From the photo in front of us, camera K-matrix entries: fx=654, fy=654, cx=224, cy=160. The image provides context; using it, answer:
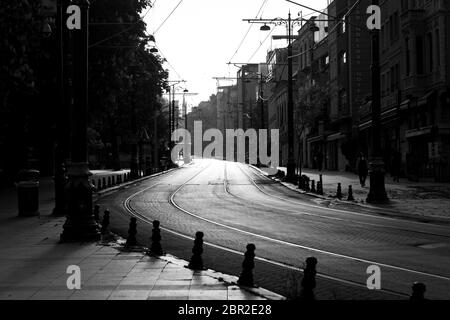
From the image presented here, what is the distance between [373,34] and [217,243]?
12594mm

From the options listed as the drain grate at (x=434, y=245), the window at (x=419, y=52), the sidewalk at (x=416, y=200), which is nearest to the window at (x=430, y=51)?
the window at (x=419, y=52)

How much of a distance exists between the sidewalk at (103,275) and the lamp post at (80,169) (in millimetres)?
531

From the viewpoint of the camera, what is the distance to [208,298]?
7566 mm

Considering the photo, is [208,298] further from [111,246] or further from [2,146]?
[2,146]

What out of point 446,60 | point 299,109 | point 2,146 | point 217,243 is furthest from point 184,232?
point 299,109

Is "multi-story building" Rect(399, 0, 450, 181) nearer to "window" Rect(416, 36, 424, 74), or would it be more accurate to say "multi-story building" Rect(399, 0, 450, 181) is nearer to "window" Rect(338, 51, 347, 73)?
"window" Rect(416, 36, 424, 74)

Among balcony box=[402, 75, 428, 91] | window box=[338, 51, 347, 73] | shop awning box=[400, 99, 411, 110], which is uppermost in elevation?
window box=[338, 51, 347, 73]

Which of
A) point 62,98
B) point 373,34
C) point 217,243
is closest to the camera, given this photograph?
point 217,243

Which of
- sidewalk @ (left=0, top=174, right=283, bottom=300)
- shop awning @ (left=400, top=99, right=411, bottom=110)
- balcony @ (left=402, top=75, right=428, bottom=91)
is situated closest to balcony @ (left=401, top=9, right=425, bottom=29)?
balcony @ (left=402, top=75, right=428, bottom=91)

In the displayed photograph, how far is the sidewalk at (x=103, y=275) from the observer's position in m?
7.85

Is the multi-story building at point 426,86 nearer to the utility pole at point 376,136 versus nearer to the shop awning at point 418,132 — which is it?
the shop awning at point 418,132

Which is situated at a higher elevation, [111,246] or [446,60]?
[446,60]

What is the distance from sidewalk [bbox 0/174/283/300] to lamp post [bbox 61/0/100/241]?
1.74ft

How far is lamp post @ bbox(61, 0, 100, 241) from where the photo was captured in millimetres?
13523
